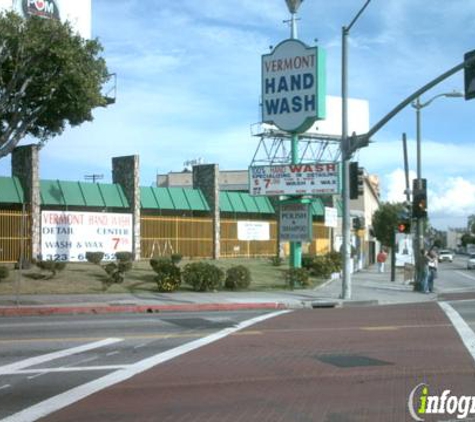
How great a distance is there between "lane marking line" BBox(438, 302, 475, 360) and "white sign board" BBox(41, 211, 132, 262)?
754 inches

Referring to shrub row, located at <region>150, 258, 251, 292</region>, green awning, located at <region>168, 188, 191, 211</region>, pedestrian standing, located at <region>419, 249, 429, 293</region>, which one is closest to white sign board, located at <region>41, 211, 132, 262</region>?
green awning, located at <region>168, 188, 191, 211</region>

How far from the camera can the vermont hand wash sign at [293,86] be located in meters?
29.1

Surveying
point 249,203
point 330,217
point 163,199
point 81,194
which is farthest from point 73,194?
point 249,203

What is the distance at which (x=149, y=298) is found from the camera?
24.1 m

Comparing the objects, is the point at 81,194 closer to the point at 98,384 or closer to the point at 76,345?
the point at 76,345

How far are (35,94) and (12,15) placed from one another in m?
2.67

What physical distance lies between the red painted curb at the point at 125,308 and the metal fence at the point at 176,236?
17250 mm

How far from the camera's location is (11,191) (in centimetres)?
3309

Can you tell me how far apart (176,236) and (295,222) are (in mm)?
13803

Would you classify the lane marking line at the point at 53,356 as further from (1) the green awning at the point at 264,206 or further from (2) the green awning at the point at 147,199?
(1) the green awning at the point at 264,206

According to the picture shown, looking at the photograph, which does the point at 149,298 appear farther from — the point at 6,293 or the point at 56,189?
the point at 56,189

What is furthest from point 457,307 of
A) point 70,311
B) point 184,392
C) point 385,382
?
point 184,392

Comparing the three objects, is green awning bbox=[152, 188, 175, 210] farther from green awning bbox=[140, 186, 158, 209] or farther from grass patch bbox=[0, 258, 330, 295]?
grass patch bbox=[0, 258, 330, 295]

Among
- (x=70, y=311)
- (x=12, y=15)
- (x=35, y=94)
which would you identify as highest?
(x=12, y=15)
